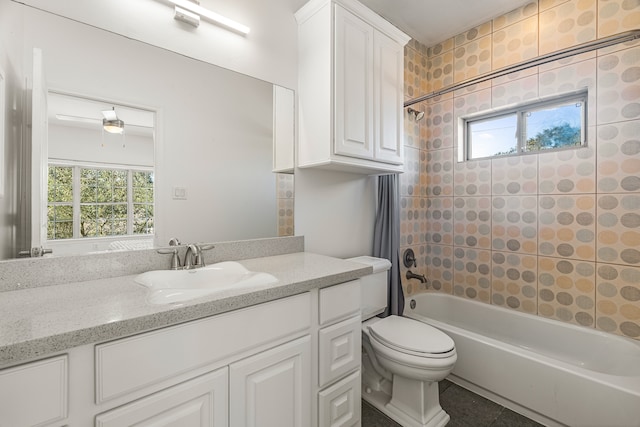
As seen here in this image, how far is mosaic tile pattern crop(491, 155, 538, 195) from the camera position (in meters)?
2.08

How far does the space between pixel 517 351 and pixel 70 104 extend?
2495 millimetres

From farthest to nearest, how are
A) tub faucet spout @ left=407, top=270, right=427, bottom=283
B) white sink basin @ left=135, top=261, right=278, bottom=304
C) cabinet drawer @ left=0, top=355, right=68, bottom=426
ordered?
tub faucet spout @ left=407, top=270, right=427, bottom=283 < white sink basin @ left=135, top=261, right=278, bottom=304 < cabinet drawer @ left=0, top=355, right=68, bottom=426

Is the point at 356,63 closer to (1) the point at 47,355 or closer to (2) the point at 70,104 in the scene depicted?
(2) the point at 70,104

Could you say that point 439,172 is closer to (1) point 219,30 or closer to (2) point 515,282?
(2) point 515,282

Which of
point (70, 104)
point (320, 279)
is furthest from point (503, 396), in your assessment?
point (70, 104)

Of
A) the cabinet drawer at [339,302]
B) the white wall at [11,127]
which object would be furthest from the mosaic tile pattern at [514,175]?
the white wall at [11,127]

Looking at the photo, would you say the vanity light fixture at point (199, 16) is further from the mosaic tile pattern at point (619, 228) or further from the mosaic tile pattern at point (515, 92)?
the mosaic tile pattern at point (619, 228)

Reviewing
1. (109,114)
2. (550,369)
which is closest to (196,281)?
(109,114)

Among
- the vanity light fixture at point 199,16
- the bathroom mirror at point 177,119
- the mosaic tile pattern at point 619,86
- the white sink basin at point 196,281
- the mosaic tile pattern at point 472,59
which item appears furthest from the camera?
the mosaic tile pattern at point 472,59

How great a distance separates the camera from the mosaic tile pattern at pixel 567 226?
72.8 inches

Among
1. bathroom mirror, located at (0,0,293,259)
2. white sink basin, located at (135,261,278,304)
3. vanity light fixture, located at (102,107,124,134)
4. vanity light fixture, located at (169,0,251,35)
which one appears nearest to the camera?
white sink basin, located at (135,261,278,304)

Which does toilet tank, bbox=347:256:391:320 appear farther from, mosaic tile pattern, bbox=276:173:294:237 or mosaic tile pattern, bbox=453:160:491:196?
mosaic tile pattern, bbox=453:160:491:196

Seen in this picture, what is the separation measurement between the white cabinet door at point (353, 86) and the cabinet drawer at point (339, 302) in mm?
749

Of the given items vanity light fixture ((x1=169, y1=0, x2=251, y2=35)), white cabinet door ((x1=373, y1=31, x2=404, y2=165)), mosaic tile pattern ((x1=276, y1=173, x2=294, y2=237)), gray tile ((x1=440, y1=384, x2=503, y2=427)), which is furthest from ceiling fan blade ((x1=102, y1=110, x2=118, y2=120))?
gray tile ((x1=440, y1=384, x2=503, y2=427))
